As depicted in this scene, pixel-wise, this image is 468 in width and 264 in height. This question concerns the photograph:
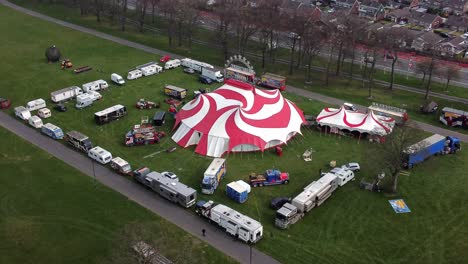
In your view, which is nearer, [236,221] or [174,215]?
[236,221]

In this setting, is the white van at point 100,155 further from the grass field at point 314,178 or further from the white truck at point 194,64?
the white truck at point 194,64

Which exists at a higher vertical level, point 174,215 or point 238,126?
point 238,126

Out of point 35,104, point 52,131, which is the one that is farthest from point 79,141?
point 35,104

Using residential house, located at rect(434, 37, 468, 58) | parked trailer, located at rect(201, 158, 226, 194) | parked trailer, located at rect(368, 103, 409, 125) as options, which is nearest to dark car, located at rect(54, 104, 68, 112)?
parked trailer, located at rect(201, 158, 226, 194)

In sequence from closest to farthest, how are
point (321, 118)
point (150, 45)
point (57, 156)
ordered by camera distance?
point (57, 156) → point (321, 118) → point (150, 45)

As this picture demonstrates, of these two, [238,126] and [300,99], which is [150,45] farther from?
[238,126]

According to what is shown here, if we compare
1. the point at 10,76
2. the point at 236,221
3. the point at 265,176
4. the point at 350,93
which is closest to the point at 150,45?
the point at 10,76

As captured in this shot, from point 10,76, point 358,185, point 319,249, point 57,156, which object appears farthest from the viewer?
point 10,76

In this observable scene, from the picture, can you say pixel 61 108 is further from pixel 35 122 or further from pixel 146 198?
pixel 146 198
